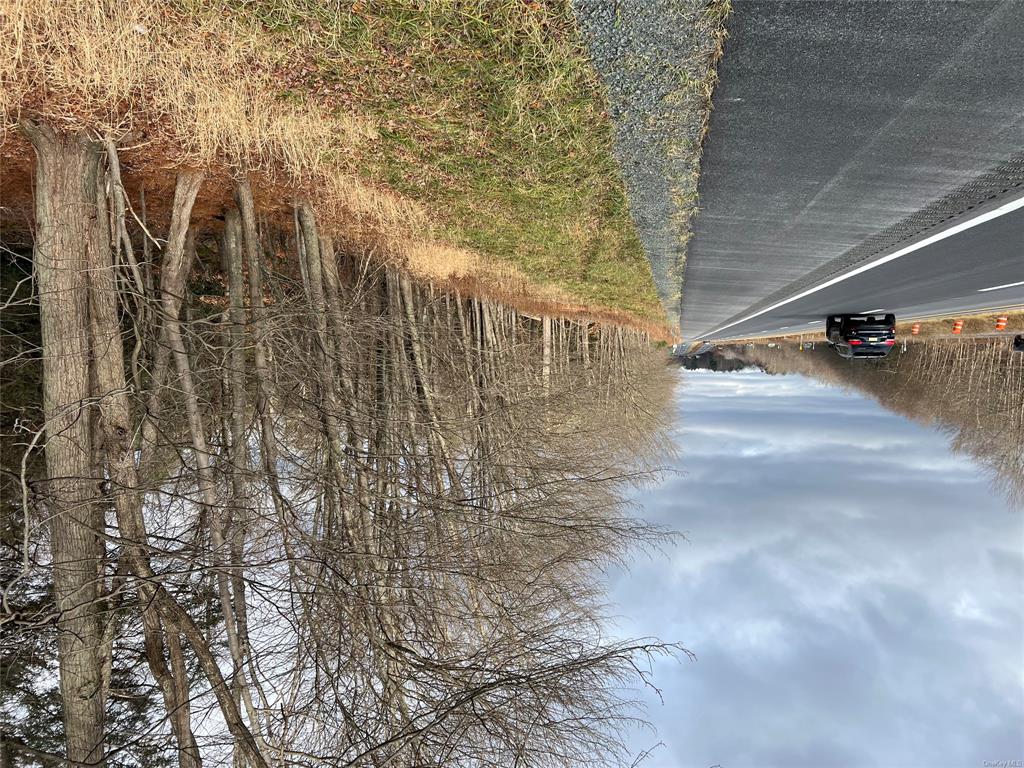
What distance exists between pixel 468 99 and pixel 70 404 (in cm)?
439

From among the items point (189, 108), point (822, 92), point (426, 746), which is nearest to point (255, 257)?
point (189, 108)

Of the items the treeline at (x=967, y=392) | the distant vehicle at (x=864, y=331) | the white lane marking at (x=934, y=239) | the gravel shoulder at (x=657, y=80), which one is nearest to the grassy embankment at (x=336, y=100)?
the gravel shoulder at (x=657, y=80)

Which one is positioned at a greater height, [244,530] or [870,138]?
[870,138]

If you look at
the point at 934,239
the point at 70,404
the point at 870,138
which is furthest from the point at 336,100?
the point at 934,239

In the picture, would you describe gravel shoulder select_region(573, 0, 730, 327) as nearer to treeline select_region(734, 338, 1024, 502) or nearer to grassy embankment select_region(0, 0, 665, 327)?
grassy embankment select_region(0, 0, 665, 327)

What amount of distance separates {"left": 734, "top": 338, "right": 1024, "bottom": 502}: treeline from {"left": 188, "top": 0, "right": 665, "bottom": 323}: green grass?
19003 millimetres

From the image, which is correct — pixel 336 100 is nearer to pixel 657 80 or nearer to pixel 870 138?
pixel 657 80

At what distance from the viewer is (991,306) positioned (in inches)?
445

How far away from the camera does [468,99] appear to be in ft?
17.9

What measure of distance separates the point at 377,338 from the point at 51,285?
11.3 feet

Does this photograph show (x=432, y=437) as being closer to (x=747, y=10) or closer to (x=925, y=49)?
(x=747, y=10)

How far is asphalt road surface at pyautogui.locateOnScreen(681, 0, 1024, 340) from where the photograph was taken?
441cm

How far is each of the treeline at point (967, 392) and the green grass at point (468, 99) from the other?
19.0 m

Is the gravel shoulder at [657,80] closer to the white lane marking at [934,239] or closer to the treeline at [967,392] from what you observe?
the white lane marking at [934,239]
